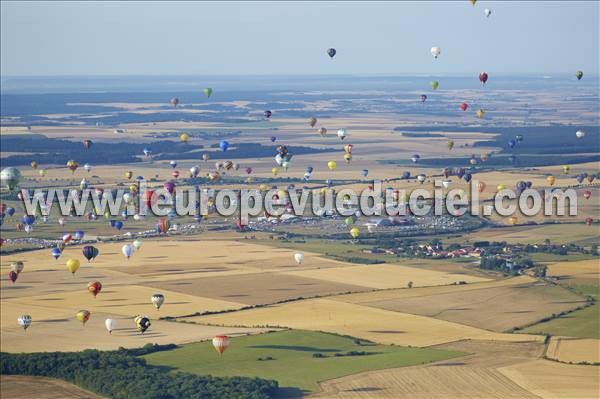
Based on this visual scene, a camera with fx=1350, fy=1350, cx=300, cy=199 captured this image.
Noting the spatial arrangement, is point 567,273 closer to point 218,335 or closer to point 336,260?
point 336,260

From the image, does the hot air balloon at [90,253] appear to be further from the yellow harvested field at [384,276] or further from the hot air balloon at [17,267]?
the yellow harvested field at [384,276]

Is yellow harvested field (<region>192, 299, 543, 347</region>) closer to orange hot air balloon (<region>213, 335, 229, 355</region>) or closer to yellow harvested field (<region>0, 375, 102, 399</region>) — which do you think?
orange hot air balloon (<region>213, 335, 229, 355</region>)

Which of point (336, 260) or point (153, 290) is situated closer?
point (153, 290)

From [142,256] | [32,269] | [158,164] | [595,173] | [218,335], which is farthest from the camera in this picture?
[158,164]

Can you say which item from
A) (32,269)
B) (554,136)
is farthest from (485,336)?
(554,136)

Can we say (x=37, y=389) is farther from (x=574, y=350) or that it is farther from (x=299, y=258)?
(x=299, y=258)

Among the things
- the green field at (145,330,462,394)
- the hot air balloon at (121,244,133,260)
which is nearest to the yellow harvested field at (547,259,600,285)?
the green field at (145,330,462,394)

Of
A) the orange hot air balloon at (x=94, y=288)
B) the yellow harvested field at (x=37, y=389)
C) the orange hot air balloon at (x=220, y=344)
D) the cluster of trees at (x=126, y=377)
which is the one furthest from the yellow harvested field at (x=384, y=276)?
the yellow harvested field at (x=37, y=389)
